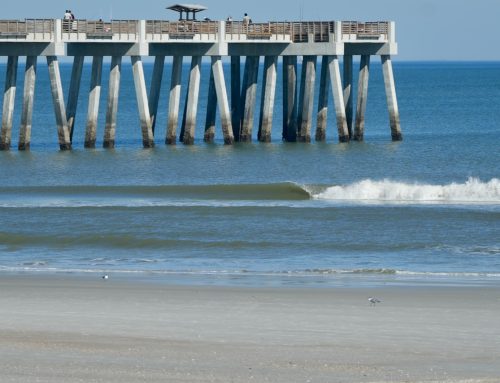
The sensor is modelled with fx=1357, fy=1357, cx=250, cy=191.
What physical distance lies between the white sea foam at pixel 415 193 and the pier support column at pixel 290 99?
45.3 ft

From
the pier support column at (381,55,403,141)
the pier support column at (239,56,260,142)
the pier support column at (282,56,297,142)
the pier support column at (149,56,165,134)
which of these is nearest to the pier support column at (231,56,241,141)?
the pier support column at (239,56,260,142)

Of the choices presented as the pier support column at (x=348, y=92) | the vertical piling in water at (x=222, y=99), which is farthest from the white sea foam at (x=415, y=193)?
the pier support column at (x=348, y=92)

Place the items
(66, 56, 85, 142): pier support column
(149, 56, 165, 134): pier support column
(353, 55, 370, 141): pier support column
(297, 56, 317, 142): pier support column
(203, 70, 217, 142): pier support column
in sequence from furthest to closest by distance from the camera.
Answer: (203, 70, 217, 142): pier support column < (353, 55, 370, 141): pier support column < (149, 56, 165, 134): pier support column < (297, 56, 317, 142): pier support column < (66, 56, 85, 142): pier support column

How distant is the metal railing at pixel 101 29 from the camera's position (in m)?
40.9

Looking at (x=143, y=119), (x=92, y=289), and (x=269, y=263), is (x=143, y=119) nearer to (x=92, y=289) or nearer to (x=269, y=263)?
(x=269, y=263)

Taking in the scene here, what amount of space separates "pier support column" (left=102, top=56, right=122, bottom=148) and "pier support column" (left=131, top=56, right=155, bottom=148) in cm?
57

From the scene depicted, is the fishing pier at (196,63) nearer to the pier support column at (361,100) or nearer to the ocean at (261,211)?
the pier support column at (361,100)

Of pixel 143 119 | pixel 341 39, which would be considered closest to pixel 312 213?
pixel 143 119

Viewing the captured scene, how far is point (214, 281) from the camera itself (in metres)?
18.9

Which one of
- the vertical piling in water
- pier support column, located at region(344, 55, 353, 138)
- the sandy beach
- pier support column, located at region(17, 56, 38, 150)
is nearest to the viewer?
the sandy beach

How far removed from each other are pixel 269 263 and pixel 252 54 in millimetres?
25321

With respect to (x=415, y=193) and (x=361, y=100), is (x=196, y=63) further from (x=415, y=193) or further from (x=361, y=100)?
(x=415, y=193)

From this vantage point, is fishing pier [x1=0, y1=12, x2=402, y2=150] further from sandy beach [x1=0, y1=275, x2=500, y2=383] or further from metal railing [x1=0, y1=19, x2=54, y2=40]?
sandy beach [x1=0, y1=275, x2=500, y2=383]

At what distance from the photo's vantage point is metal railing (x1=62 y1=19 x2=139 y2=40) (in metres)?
40.9
